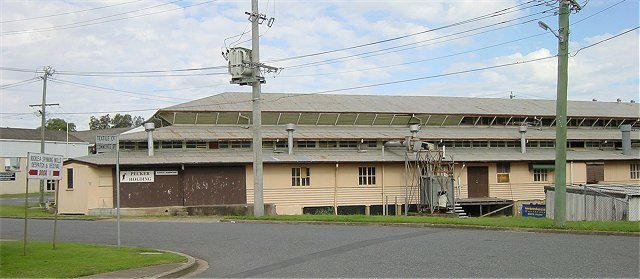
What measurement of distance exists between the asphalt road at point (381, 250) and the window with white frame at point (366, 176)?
46.8 feet

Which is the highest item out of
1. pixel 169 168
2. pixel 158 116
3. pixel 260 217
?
pixel 158 116

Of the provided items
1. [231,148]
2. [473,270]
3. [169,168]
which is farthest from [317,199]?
[473,270]

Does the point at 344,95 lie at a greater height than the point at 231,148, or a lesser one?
greater

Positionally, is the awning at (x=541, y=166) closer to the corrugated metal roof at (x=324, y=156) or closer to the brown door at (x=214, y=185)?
the corrugated metal roof at (x=324, y=156)

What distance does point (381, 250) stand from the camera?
14.7 meters

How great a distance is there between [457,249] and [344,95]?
3332 centimetres

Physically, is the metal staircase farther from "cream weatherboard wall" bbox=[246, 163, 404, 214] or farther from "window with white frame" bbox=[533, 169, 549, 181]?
"window with white frame" bbox=[533, 169, 549, 181]

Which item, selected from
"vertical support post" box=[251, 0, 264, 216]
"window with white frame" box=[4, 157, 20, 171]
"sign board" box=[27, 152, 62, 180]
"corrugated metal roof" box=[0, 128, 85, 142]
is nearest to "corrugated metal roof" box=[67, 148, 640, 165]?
"vertical support post" box=[251, 0, 264, 216]

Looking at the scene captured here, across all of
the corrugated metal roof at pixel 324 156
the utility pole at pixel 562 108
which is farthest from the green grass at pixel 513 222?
the corrugated metal roof at pixel 324 156

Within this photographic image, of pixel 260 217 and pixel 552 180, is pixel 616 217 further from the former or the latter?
pixel 552 180

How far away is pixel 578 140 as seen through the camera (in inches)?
1714

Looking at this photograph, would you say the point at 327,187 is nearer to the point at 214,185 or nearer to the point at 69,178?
the point at 214,185

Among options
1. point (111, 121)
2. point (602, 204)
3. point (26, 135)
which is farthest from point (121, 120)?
point (602, 204)

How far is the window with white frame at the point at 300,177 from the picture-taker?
35031mm
